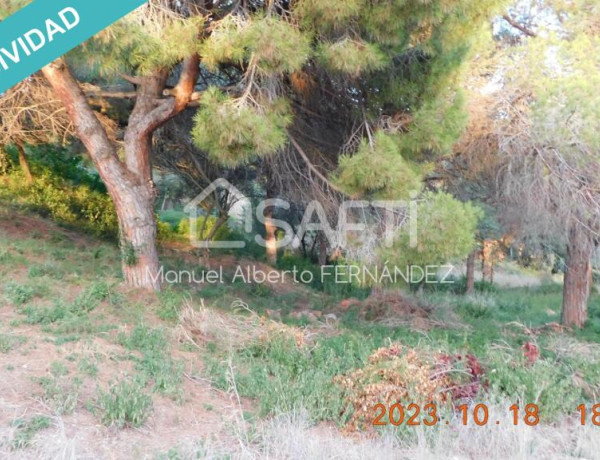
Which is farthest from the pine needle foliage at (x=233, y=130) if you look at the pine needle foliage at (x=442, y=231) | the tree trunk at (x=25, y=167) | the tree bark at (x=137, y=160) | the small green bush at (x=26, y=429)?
the tree trunk at (x=25, y=167)

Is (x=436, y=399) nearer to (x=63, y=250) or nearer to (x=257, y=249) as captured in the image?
(x=63, y=250)

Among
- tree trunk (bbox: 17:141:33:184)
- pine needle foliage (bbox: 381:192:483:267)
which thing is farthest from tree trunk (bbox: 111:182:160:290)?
tree trunk (bbox: 17:141:33:184)

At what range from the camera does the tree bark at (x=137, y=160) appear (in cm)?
831

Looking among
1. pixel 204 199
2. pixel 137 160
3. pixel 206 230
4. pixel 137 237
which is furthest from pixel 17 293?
pixel 206 230

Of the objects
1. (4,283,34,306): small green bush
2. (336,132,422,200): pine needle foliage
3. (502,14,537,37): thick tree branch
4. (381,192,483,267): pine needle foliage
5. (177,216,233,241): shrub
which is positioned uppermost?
(502,14,537,37): thick tree branch

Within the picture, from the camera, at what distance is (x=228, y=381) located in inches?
228

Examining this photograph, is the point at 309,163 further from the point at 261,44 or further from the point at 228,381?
the point at 228,381

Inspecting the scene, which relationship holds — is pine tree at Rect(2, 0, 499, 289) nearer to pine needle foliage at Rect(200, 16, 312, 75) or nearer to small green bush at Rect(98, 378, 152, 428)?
pine needle foliage at Rect(200, 16, 312, 75)

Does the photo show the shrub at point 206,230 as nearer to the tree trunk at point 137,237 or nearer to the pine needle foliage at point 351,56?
the tree trunk at point 137,237

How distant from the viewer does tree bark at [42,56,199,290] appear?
27.3 ft

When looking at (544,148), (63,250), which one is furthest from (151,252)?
(544,148)

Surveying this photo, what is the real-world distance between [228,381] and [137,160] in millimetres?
4295

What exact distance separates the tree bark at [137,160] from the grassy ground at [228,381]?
0.55m

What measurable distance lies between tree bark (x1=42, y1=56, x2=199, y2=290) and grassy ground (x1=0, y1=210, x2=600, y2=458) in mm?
551
